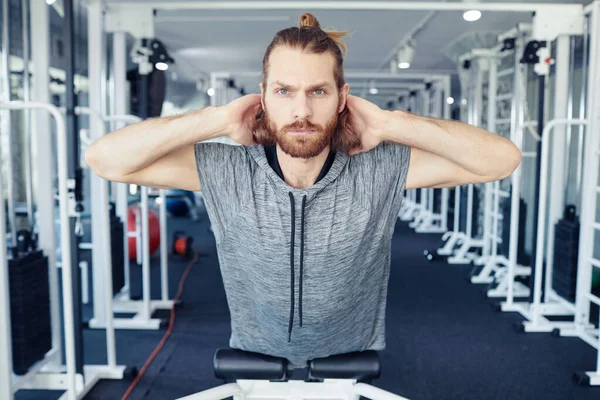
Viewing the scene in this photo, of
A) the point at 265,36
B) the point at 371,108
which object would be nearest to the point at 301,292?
the point at 371,108

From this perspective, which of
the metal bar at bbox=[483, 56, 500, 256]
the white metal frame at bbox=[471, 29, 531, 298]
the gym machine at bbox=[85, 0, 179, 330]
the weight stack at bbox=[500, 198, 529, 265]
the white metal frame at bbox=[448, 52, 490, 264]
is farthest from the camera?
the white metal frame at bbox=[448, 52, 490, 264]

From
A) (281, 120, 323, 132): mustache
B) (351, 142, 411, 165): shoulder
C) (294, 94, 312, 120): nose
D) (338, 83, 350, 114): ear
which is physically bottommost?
(351, 142, 411, 165): shoulder

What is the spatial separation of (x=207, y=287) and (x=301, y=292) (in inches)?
124

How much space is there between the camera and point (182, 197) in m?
8.04

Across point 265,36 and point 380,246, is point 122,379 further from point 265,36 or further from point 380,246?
point 265,36

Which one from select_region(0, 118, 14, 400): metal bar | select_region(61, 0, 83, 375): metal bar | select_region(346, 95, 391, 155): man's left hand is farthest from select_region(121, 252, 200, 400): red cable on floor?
select_region(346, 95, 391, 155): man's left hand

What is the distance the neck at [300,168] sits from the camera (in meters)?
1.24

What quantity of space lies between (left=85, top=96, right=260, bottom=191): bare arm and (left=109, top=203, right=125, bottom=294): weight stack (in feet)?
7.30

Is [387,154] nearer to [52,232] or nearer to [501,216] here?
[52,232]

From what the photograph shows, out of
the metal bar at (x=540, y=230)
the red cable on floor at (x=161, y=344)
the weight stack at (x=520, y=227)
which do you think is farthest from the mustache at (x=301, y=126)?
the weight stack at (x=520, y=227)

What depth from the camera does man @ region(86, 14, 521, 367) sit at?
1.16 metres

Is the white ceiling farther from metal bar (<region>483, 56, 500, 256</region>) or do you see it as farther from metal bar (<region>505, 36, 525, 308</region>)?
metal bar (<region>505, 36, 525, 308</region>)

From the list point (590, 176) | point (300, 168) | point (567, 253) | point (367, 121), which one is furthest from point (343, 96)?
point (567, 253)

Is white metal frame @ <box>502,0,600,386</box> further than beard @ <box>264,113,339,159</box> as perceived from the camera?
Yes
